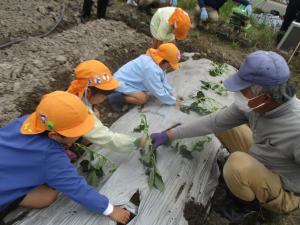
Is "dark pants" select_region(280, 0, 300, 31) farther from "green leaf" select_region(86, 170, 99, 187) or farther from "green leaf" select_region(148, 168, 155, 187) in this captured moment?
"green leaf" select_region(86, 170, 99, 187)

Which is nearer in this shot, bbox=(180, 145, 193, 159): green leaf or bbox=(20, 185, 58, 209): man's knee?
bbox=(20, 185, 58, 209): man's knee

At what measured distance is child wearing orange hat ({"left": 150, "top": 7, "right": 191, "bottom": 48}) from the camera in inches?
167

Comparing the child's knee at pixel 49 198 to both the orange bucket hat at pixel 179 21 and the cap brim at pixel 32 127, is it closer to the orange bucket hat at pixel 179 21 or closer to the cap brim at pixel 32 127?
the cap brim at pixel 32 127

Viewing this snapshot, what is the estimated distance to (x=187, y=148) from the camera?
286 cm

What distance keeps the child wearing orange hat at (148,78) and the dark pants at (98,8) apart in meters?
2.03

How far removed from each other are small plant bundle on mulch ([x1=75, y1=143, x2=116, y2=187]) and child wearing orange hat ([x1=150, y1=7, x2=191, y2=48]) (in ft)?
7.22

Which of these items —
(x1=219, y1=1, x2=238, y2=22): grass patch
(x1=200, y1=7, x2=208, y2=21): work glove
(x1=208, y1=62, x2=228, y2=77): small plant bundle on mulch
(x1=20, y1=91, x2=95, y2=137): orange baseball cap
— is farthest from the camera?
(x1=219, y1=1, x2=238, y2=22): grass patch

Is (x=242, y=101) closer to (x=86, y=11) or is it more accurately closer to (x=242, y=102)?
(x=242, y=102)

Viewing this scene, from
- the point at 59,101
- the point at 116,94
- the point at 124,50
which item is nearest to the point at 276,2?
the point at 124,50

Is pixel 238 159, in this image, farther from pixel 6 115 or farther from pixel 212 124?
pixel 6 115

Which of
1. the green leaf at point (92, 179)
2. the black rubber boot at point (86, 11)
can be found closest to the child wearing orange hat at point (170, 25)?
the black rubber boot at point (86, 11)

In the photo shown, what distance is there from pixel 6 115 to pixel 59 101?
4.28 feet

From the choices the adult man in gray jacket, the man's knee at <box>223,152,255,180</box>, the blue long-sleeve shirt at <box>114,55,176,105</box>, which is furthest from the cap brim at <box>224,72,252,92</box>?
the blue long-sleeve shirt at <box>114,55,176,105</box>

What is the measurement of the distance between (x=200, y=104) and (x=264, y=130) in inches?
43.7
